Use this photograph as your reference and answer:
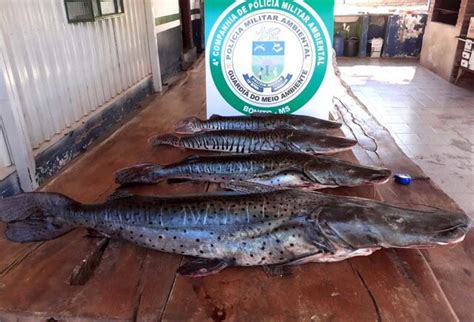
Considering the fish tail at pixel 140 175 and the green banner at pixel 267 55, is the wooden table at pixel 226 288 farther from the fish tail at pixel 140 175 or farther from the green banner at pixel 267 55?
the green banner at pixel 267 55

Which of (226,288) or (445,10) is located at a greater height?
(445,10)

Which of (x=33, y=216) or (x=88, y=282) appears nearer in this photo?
(x=88, y=282)

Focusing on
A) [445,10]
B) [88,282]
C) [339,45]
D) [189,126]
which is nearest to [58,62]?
[189,126]

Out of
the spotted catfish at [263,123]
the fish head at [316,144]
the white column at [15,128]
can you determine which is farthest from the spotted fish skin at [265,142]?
the white column at [15,128]

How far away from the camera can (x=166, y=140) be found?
2.11 m

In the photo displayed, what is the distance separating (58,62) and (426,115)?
5.36 meters

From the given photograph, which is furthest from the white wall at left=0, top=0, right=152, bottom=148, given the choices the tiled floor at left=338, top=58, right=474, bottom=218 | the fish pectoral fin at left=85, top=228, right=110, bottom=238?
the tiled floor at left=338, top=58, right=474, bottom=218

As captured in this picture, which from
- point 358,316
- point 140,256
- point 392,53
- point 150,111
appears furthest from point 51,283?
point 392,53

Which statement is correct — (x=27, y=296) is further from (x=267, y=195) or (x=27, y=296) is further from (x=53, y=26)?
(x=53, y=26)

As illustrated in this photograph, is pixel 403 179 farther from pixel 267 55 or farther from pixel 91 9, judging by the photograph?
pixel 91 9

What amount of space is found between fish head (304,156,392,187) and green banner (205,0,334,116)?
79 cm

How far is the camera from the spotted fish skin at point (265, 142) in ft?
6.16

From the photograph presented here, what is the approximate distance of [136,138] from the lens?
7.63 ft

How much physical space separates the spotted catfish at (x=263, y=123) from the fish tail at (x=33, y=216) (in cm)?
99
